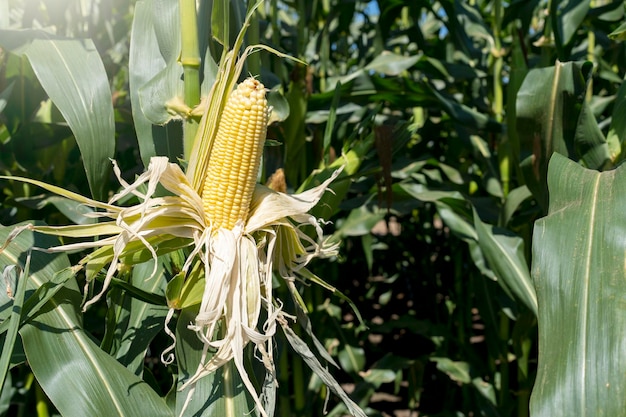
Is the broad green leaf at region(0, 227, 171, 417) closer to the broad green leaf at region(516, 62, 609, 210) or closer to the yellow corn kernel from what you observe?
the yellow corn kernel

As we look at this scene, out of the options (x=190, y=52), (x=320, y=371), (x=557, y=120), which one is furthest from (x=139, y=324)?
(x=557, y=120)

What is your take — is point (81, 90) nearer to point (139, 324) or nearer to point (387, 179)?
point (139, 324)

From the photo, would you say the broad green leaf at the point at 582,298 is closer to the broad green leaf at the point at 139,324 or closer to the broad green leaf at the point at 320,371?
the broad green leaf at the point at 320,371

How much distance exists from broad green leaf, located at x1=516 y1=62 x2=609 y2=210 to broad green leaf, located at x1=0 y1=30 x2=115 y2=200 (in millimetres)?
1090

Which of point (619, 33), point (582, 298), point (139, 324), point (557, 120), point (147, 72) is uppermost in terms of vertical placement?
point (619, 33)

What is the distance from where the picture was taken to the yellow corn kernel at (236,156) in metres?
1.00

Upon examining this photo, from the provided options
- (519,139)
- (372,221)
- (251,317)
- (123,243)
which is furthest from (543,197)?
(123,243)

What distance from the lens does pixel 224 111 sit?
1.02 metres

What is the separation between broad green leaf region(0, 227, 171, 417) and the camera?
1136 mm

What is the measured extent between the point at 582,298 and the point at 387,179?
67cm

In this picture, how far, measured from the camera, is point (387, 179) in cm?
169

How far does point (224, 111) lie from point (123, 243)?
253 millimetres

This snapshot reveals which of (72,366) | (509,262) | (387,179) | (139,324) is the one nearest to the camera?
(72,366)

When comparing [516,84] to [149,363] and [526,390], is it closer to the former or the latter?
[526,390]
